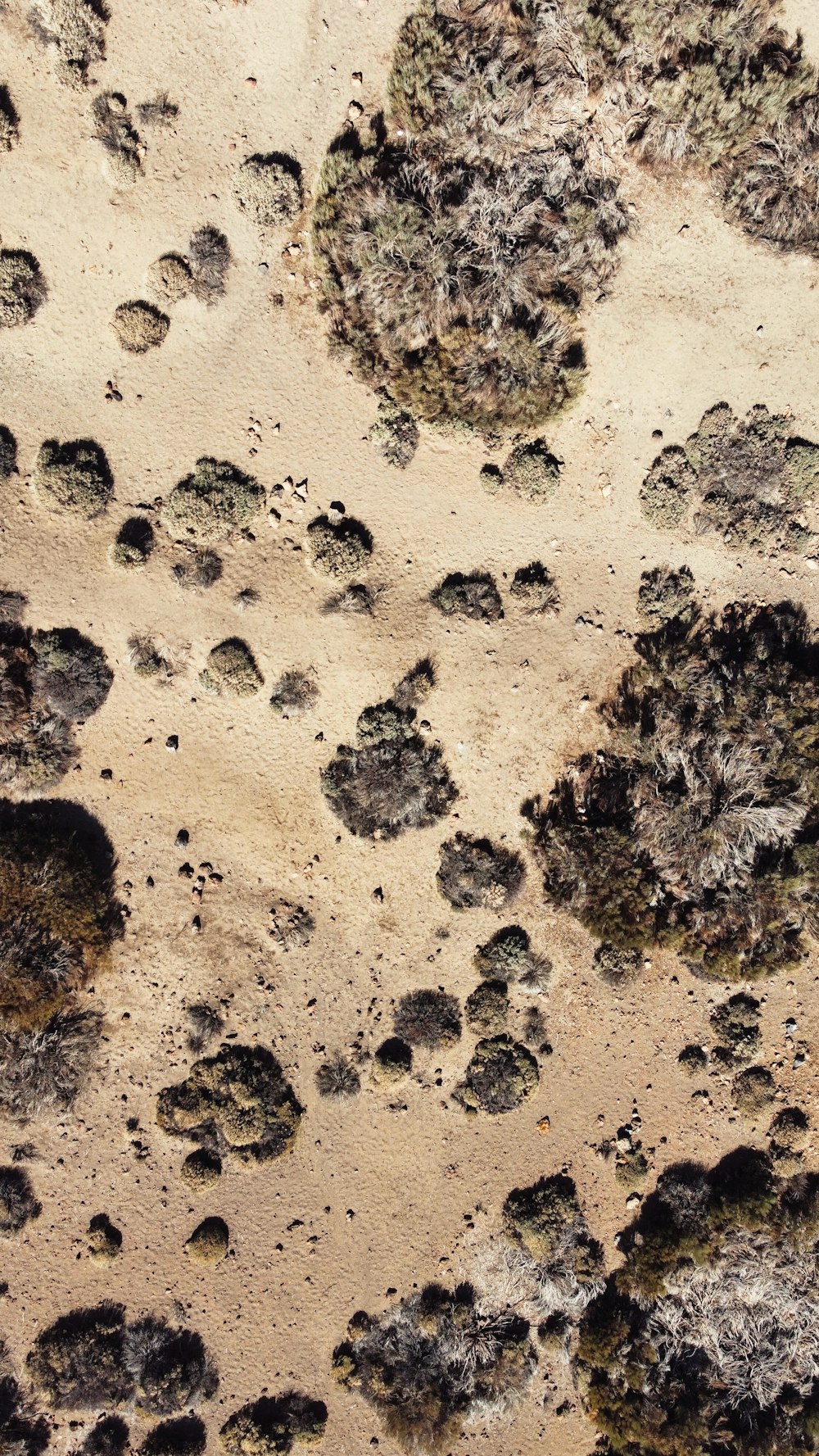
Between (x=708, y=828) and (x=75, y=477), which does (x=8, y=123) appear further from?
(x=708, y=828)

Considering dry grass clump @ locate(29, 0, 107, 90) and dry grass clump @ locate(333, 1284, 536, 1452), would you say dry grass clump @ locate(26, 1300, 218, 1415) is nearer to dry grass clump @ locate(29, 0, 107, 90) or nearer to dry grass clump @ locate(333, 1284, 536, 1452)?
dry grass clump @ locate(333, 1284, 536, 1452)

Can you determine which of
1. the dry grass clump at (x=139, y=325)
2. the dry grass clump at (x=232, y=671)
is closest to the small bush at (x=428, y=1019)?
the dry grass clump at (x=232, y=671)

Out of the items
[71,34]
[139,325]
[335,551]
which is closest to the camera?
[71,34]

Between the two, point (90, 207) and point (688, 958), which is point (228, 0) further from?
point (688, 958)

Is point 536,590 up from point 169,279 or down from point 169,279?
down

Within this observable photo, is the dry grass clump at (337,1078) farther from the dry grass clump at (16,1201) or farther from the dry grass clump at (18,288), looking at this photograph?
the dry grass clump at (18,288)

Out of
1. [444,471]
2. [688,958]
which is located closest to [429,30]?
[444,471]

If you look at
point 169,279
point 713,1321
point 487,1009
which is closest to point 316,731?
point 487,1009
